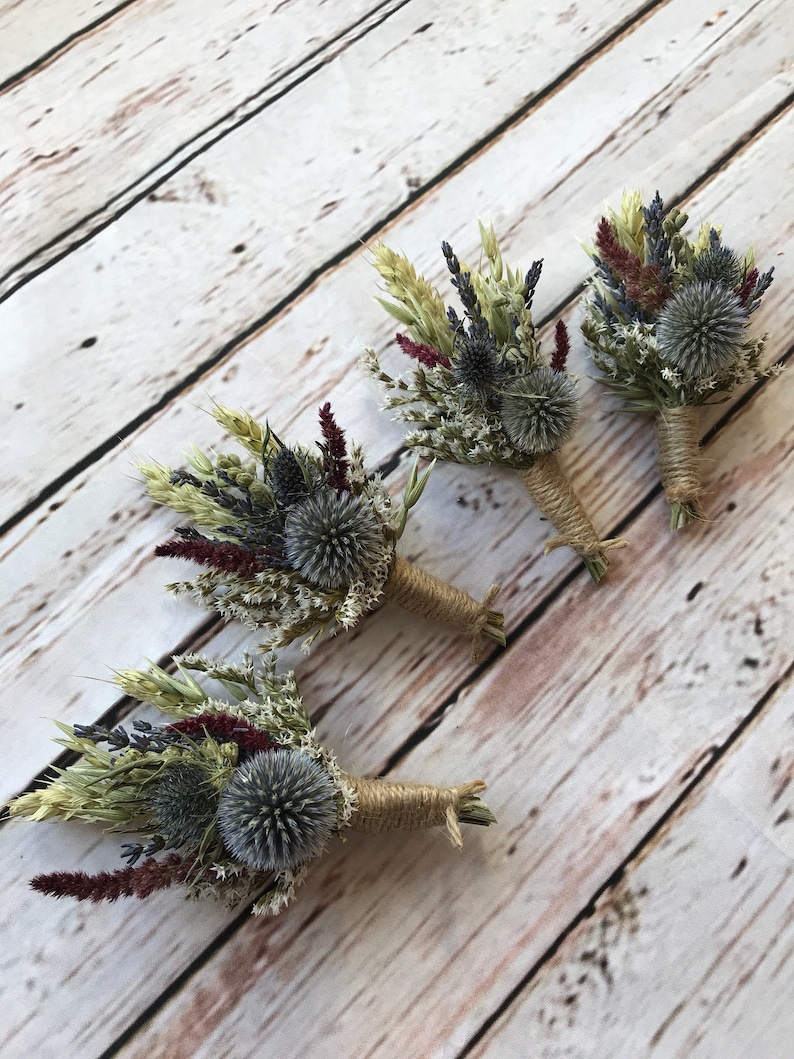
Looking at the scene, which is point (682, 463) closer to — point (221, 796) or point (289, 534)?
point (289, 534)

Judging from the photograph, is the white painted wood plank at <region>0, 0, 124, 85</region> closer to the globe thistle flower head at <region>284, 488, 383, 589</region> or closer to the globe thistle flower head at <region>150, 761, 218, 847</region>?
the globe thistle flower head at <region>284, 488, 383, 589</region>

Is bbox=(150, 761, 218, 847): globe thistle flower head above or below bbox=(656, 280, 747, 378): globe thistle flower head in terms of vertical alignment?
below

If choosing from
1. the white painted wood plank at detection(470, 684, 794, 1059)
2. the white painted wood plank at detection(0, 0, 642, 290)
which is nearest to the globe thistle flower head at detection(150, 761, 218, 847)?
the white painted wood plank at detection(470, 684, 794, 1059)

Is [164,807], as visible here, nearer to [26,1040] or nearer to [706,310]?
[26,1040]

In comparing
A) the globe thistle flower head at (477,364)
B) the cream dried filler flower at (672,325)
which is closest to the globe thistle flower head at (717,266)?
the cream dried filler flower at (672,325)

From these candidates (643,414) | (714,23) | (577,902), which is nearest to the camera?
(577,902)

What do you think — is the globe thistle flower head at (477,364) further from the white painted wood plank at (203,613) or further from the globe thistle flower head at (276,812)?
the globe thistle flower head at (276,812)

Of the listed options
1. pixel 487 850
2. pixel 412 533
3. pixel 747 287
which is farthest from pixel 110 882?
pixel 747 287

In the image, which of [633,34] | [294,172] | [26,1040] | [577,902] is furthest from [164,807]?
[633,34]
